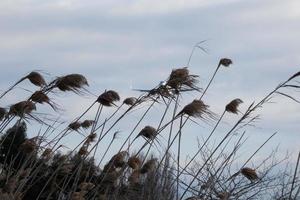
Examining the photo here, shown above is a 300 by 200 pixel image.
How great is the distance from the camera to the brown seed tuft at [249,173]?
18.3 ft

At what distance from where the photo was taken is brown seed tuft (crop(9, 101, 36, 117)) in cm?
535

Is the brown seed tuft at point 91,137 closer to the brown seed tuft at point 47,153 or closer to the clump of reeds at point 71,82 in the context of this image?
the brown seed tuft at point 47,153

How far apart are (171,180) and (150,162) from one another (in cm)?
27

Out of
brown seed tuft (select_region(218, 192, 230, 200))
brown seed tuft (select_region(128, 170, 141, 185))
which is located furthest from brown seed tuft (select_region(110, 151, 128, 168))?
brown seed tuft (select_region(218, 192, 230, 200))

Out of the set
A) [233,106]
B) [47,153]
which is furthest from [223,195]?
[47,153]

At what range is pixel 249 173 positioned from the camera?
5617 millimetres

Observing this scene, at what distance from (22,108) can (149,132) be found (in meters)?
1.06

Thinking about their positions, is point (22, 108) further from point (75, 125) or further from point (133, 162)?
point (133, 162)

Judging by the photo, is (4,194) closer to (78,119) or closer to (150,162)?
(78,119)

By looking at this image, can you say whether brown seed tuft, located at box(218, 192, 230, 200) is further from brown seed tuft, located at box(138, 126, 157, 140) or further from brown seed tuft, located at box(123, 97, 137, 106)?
brown seed tuft, located at box(123, 97, 137, 106)

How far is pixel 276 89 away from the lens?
202 inches

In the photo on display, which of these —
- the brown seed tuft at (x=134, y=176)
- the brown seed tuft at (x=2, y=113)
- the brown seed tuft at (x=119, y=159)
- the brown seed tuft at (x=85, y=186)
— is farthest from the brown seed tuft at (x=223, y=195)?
the brown seed tuft at (x=2, y=113)

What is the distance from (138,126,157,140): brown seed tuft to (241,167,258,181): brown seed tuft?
0.77 metres

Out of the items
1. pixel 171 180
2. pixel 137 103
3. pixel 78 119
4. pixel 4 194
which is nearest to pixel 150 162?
pixel 171 180
